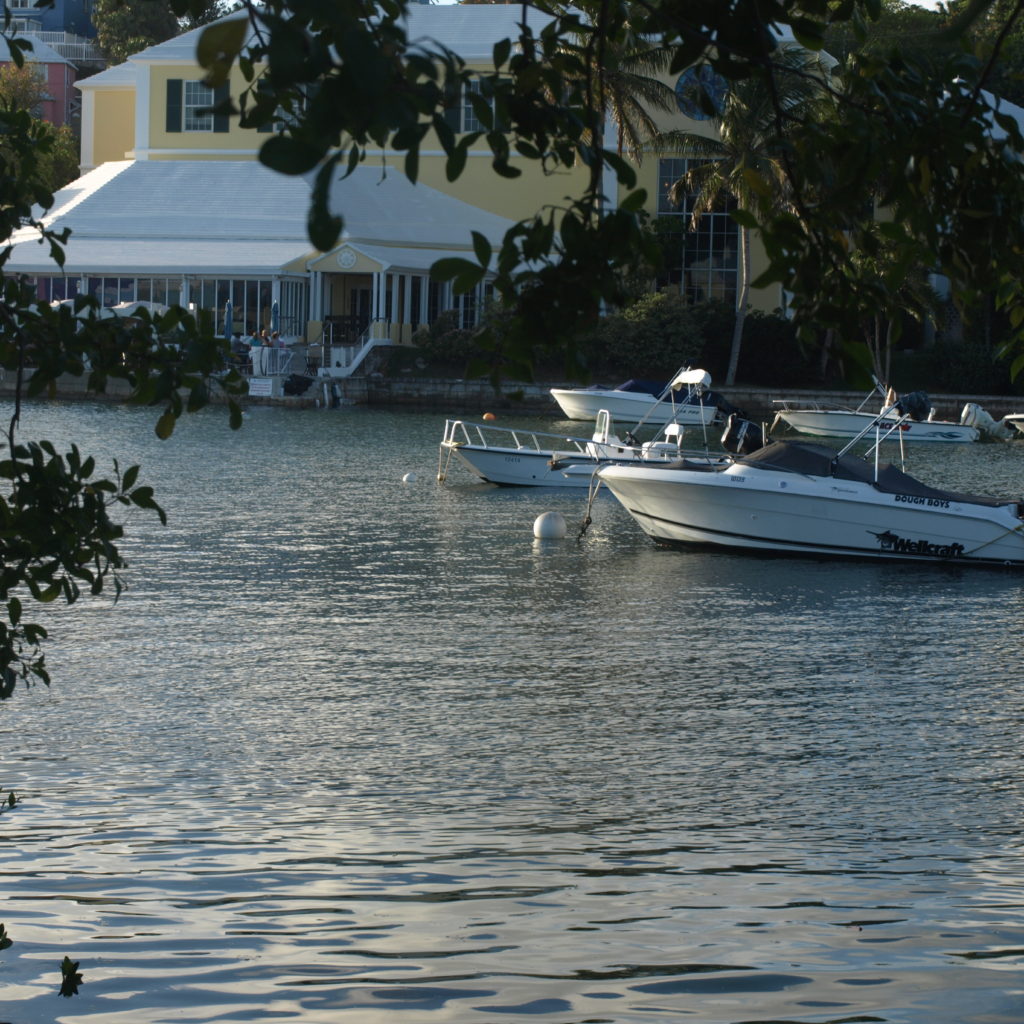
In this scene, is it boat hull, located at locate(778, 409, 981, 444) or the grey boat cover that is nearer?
the grey boat cover

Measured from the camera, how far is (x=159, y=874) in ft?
24.1

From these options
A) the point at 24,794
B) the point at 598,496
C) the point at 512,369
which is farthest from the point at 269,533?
the point at 512,369

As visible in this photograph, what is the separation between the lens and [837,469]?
21094 mm

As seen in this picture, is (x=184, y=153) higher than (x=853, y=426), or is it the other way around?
(x=184, y=153)

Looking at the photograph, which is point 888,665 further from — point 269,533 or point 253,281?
point 253,281

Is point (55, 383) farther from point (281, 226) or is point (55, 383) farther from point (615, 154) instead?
point (281, 226)

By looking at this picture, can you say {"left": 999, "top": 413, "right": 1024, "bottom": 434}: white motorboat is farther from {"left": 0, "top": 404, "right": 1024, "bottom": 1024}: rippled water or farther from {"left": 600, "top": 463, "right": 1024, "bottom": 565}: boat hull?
{"left": 0, "top": 404, "right": 1024, "bottom": 1024}: rippled water

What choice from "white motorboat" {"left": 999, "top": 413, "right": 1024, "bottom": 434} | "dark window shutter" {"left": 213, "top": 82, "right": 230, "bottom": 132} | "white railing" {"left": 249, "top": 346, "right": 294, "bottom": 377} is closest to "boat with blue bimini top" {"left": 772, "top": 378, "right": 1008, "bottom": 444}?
"white motorboat" {"left": 999, "top": 413, "right": 1024, "bottom": 434}

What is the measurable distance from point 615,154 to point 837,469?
17.7m

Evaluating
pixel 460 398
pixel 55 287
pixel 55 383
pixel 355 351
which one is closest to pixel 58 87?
pixel 55 287

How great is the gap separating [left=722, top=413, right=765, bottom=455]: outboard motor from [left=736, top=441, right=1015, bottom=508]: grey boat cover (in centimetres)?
645

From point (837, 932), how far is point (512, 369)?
12.5 feet

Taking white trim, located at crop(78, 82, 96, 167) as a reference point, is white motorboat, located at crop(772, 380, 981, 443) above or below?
below

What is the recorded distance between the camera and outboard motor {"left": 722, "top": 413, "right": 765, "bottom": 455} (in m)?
27.7
